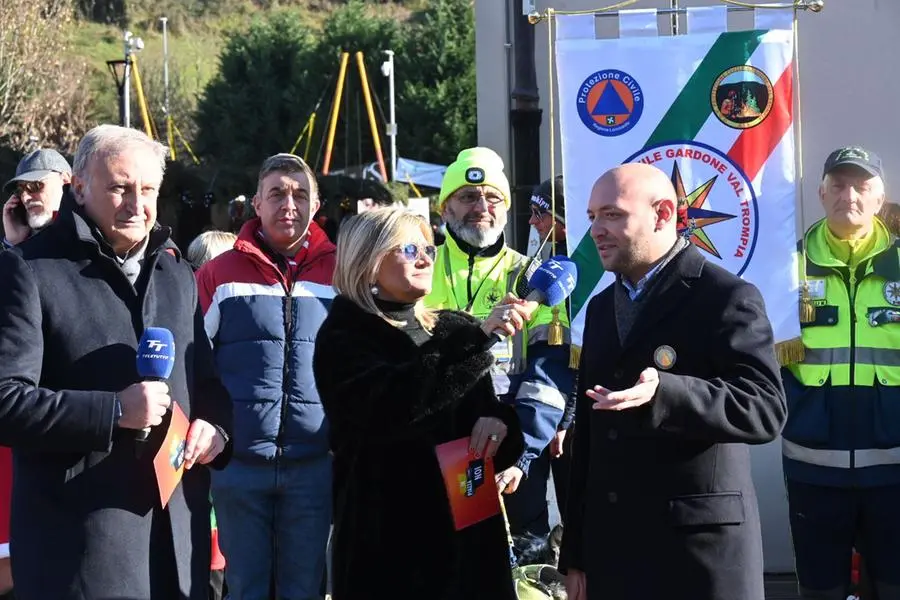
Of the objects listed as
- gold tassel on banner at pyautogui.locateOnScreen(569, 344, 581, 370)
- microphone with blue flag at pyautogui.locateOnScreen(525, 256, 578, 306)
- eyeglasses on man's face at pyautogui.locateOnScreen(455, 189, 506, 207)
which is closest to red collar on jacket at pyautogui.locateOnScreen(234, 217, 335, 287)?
eyeglasses on man's face at pyautogui.locateOnScreen(455, 189, 506, 207)

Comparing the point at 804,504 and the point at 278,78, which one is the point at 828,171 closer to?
the point at 804,504

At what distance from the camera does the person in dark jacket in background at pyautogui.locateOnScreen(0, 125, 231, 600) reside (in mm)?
2912

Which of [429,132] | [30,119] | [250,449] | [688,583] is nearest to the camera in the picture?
[688,583]

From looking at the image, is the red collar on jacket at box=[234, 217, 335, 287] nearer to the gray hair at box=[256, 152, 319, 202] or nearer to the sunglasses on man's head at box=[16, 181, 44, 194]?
the gray hair at box=[256, 152, 319, 202]

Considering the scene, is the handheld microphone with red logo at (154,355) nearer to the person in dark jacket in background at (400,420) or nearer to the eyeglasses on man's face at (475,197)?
the person in dark jacket in background at (400,420)

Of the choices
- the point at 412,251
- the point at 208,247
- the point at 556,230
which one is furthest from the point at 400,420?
the point at 208,247

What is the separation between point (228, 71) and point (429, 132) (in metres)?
8.77

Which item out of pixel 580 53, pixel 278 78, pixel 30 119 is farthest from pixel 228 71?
pixel 580 53

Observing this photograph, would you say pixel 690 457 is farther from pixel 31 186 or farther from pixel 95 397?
pixel 31 186

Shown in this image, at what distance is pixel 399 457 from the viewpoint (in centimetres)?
341

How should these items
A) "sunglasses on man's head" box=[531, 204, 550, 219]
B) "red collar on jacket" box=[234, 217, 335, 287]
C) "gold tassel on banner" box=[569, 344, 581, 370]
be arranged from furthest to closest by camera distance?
1. "sunglasses on man's head" box=[531, 204, 550, 219]
2. "gold tassel on banner" box=[569, 344, 581, 370]
3. "red collar on jacket" box=[234, 217, 335, 287]

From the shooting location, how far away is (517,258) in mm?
5039

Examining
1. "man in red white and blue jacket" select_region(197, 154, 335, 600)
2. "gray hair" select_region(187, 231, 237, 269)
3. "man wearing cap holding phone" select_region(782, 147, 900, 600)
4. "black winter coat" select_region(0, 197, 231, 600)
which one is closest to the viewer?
"black winter coat" select_region(0, 197, 231, 600)

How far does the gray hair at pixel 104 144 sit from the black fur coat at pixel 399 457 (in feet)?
2.65
